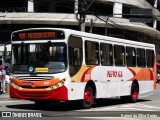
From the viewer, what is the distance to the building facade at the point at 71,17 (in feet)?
164

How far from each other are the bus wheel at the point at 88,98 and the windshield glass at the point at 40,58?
1.99 meters

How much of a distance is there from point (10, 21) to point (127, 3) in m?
16.9

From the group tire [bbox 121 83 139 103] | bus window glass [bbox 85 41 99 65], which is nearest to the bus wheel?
bus window glass [bbox 85 41 99 65]

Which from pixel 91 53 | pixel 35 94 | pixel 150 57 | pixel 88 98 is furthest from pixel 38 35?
pixel 150 57

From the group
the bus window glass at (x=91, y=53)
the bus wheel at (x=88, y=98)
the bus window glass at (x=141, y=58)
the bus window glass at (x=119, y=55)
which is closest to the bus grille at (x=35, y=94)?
the bus wheel at (x=88, y=98)

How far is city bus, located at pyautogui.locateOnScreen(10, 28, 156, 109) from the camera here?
1702 cm

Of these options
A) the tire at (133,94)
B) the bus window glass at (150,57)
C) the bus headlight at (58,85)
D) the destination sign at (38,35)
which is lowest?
the tire at (133,94)

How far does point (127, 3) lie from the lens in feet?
196

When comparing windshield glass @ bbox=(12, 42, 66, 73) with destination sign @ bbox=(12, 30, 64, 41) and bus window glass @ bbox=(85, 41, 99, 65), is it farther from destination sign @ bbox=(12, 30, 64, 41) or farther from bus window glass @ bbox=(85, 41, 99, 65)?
bus window glass @ bbox=(85, 41, 99, 65)

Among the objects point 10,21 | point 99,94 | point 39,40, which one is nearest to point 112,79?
point 99,94

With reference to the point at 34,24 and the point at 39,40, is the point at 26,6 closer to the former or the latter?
the point at 34,24

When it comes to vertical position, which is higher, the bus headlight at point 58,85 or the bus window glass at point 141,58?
the bus window glass at point 141,58

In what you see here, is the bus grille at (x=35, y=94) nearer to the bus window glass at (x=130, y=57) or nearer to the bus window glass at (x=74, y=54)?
the bus window glass at (x=74, y=54)

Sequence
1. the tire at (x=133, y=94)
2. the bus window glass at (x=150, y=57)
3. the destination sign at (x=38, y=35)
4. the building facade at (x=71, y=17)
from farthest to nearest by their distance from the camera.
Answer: the building facade at (x=71, y=17) < the bus window glass at (x=150, y=57) < the tire at (x=133, y=94) < the destination sign at (x=38, y=35)
